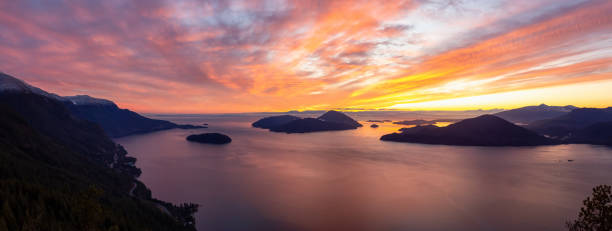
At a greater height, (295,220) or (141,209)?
(141,209)

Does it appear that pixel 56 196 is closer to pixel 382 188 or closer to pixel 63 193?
pixel 63 193

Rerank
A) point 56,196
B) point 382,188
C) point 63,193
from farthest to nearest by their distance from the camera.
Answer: point 382,188 → point 63,193 → point 56,196

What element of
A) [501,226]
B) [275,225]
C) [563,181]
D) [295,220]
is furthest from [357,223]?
[563,181]

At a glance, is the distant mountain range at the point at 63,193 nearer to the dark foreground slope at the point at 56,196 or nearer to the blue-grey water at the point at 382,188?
the dark foreground slope at the point at 56,196

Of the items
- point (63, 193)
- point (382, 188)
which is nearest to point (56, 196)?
point (63, 193)

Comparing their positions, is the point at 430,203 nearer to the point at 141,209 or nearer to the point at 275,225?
the point at 275,225

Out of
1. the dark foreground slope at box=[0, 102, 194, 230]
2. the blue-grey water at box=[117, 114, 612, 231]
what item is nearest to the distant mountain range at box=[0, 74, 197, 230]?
the dark foreground slope at box=[0, 102, 194, 230]

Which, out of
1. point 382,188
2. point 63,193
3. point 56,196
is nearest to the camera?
point 56,196

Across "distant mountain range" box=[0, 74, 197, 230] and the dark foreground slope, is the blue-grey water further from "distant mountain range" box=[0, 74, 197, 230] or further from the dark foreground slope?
the dark foreground slope
